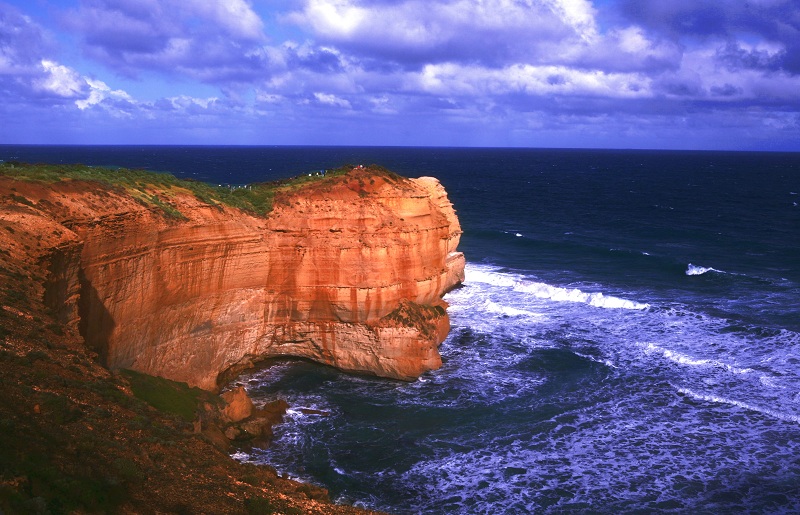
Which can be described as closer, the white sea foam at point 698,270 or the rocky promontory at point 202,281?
the rocky promontory at point 202,281

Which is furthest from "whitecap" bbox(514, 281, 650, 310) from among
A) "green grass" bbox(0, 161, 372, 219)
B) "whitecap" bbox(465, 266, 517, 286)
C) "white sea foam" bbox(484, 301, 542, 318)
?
"green grass" bbox(0, 161, 372, 219)

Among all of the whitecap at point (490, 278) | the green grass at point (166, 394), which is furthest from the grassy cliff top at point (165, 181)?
the whitecap at point (490, 278)

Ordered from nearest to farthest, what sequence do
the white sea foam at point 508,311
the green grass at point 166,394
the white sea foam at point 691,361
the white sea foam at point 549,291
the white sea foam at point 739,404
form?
the green grass at point 166,394
the white sea foam at point 739,404
the white sea foam at point 691,361
the white sea foam at point 508,311
the white sea foam at point 549,291

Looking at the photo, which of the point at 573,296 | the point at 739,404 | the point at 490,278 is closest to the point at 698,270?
the point at 573,296

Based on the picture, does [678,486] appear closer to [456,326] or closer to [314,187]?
[456,326]

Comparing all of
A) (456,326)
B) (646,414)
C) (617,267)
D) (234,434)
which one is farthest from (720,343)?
(234,434)

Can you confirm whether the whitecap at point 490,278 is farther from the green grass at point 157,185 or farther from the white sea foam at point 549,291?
the green grass at point 157,185
